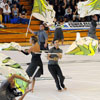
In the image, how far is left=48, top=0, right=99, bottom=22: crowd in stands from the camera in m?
21.5

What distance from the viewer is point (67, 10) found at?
21.7 m

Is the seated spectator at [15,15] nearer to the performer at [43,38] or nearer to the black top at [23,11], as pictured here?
the black top at [23,11]

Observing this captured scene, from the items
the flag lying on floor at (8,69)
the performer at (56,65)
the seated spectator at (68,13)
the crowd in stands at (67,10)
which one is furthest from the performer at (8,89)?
the seated spectator at (68,13)

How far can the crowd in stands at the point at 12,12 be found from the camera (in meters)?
20.1

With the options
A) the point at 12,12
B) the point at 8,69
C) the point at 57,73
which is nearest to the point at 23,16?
the point at 12,12

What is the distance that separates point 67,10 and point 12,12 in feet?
9.82

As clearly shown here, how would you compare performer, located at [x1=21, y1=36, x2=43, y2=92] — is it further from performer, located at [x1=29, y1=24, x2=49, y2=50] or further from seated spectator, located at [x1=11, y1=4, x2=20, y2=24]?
seated spectator, located at [x1=11, y1=4, x2=20, y2=24]

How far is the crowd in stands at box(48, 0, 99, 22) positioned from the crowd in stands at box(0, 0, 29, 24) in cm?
188

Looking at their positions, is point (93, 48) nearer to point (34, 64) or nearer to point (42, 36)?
point (34, 64)

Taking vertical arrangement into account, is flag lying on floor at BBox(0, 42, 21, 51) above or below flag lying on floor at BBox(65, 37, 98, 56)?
above

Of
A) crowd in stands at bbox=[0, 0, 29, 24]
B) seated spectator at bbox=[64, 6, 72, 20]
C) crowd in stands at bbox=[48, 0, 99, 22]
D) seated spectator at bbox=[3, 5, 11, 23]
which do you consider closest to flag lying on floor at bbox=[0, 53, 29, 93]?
crowd in stands at bbox=[0, 0, 29, 24]

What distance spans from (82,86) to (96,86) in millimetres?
331

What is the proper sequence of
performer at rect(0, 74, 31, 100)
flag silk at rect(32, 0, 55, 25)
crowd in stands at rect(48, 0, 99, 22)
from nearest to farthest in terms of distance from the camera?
1. performer at rect(0, 74, 31, 100)
2. flag silk at rect(32, 0, 55, 25)
3. crowd in stands at rect(48, 0, 99, 22)

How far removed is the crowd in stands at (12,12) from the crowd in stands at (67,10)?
1883mm
